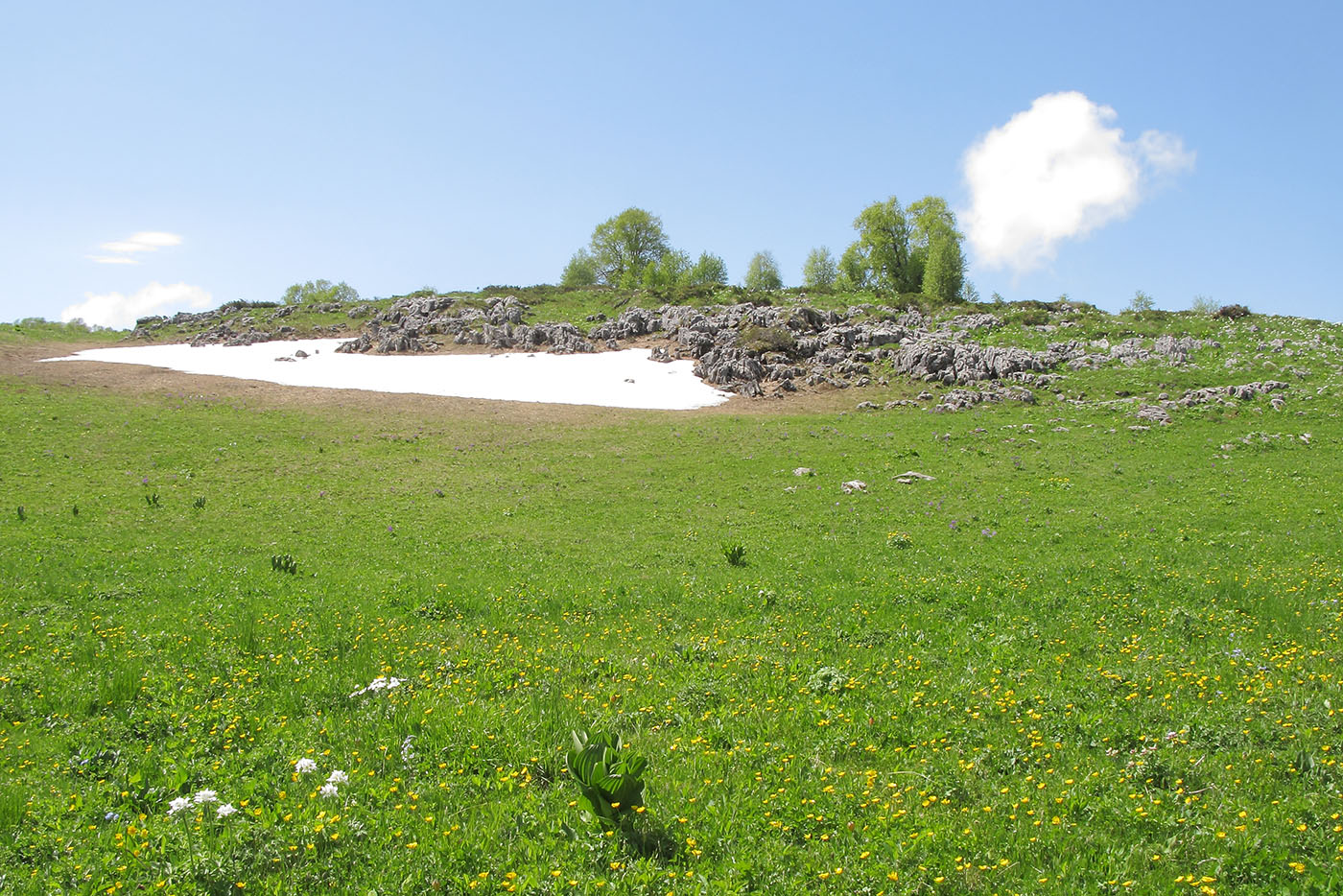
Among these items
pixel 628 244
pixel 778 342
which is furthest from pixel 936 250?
pixel 628 244

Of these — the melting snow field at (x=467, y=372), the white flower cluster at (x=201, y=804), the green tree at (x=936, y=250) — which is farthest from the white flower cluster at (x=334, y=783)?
the green tree at (x=936, y=250)

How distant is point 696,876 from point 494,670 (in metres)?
5.76

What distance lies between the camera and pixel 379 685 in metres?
10.1

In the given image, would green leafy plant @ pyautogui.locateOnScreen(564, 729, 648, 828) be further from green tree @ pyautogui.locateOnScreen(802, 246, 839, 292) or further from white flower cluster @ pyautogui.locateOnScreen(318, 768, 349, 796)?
green tree @ pyautogui.locateOnScreen(802, 246, 839, 292)

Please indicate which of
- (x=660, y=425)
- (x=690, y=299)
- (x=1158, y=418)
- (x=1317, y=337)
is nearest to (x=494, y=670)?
(x=660, y=425)

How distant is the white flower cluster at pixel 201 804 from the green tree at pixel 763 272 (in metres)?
128

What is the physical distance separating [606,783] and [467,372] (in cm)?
5845

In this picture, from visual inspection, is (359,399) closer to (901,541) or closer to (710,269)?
(901,541)

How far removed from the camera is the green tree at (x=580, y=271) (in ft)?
415

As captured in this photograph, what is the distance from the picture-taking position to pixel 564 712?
9117 mm

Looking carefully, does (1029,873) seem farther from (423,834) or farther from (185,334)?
(185,334)

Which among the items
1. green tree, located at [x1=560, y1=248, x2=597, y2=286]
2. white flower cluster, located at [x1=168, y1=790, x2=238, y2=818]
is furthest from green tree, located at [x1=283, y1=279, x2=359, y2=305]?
white flower cluster, located at [x1=168, y1=790, x2=238, y2=818]

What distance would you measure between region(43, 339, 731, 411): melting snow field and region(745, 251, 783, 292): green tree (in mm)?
67245

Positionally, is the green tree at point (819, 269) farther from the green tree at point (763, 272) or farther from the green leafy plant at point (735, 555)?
the green leafy plant at point (735, 555)
